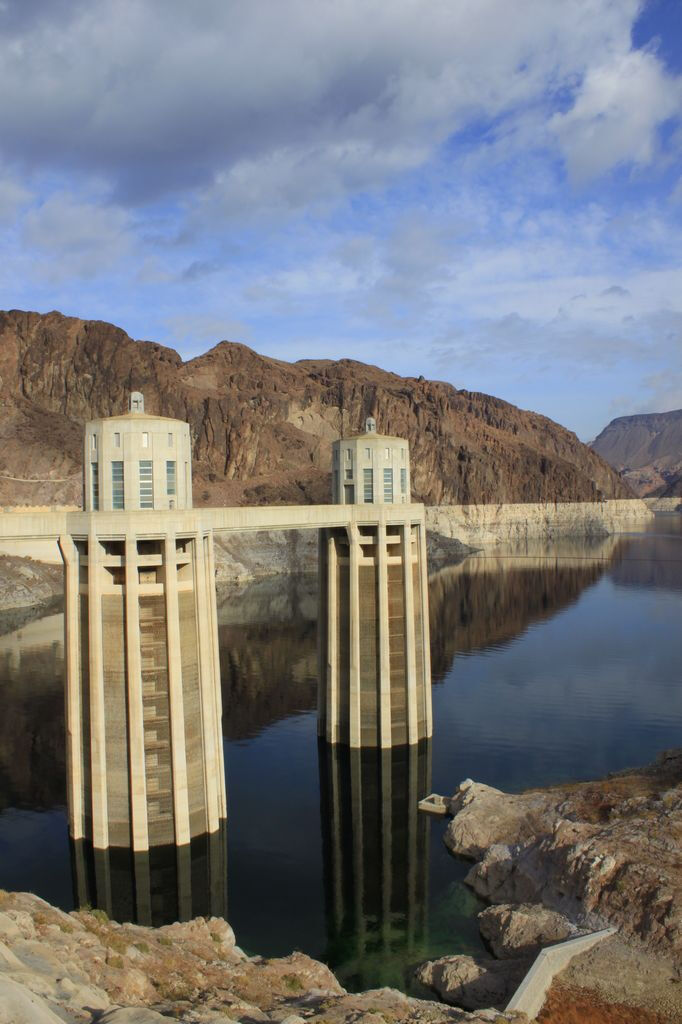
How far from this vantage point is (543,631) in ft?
292

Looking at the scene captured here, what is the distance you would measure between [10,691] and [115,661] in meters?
33.9

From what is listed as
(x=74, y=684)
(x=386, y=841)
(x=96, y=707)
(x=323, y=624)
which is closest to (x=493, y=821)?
(x=386, y=841)

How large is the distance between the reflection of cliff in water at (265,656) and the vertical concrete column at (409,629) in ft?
37.8

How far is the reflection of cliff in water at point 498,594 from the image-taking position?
85.4 metres

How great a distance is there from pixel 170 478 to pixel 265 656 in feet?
145

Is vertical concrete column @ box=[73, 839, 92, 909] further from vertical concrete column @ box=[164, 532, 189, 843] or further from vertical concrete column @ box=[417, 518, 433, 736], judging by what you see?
vertical concrete column @ box=[417, 518, 433, 736]

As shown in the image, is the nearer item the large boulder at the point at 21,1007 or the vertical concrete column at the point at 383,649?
the large boulder at the point at 21,1007

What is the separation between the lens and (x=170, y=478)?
33875 mm

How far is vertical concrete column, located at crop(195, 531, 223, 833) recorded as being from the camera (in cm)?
3375

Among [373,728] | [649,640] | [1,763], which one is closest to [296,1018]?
[373,728]

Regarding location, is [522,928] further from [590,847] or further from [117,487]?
[117,487]

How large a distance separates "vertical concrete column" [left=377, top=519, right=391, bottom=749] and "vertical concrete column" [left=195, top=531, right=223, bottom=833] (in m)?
12.5

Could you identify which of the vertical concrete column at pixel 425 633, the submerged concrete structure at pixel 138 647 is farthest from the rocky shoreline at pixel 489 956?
the vertical concrete column at pixel 425 633

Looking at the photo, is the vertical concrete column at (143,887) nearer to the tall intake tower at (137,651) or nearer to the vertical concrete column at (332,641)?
the tall intake tower at (137,651)
